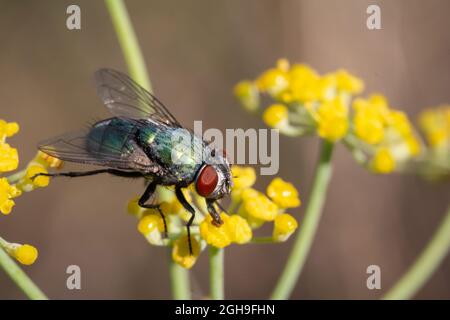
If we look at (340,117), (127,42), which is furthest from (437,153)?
(127,42)

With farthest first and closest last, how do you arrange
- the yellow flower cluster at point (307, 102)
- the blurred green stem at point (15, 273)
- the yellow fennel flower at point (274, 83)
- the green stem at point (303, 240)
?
the yellow fennel flower at point (274, 83) → the yellow flower cluster at point (307, 102) → the green stem at point (303, 240) → the blurred green stem at point (15, 273)

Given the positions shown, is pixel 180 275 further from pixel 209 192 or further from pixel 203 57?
pixel 203 57

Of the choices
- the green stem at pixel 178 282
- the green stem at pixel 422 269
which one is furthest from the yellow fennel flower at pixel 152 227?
the green stem at pixel 422 269

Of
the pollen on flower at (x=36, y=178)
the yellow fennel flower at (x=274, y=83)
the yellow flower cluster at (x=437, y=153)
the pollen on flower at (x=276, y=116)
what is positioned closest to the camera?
the pollen on flower at (x=36, y=178)

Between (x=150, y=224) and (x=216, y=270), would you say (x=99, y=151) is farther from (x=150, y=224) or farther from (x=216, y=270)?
(x=216, y=270)

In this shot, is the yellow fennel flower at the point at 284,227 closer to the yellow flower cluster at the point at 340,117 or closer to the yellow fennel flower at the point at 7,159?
the yellow flower cluster at the point at 340,117

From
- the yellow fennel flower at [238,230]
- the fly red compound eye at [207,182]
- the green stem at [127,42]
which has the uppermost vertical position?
the green stem at [127,42]

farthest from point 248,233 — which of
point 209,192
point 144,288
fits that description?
point 144,288

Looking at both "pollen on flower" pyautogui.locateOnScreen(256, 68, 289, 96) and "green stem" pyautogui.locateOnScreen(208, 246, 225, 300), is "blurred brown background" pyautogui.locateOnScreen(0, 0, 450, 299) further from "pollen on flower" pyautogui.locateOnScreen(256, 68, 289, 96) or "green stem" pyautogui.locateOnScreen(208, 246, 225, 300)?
"green stem" pyautogui.locateOnScreen(208, 246, 225, 300)
